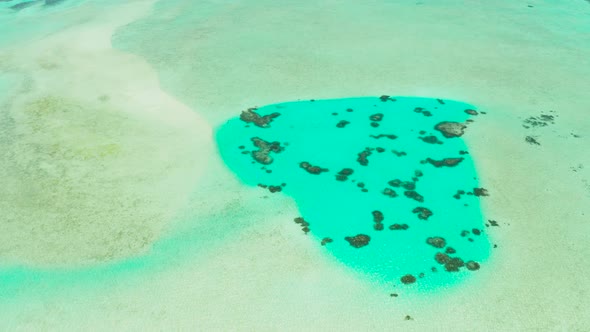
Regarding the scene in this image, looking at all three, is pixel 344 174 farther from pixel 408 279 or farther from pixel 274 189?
pixel 408 279

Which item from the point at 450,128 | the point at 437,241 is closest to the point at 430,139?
the point at 450,128

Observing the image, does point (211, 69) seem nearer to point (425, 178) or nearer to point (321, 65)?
point (321, 65)

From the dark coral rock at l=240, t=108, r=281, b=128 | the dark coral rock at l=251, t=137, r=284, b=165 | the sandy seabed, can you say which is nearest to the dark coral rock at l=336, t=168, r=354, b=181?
the sandy seabed

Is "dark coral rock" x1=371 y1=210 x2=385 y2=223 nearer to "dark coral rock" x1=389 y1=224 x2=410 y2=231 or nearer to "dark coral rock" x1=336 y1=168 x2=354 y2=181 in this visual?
"dark coral rock" x1=389 y1=224 x2=410 y2=231

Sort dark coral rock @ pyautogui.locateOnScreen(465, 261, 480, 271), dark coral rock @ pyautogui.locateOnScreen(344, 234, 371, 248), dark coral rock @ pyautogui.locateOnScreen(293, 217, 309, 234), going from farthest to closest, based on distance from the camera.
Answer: dark coral rock @ pyautogui.locateOnScreen(293, 217, 309, 234) → dark coral rock @ pyautogui.locateOnScreen(344, 234, 371, 248) → dark coral rock @ pyautogui.locateOnScreen(465, 261, 480, 271)

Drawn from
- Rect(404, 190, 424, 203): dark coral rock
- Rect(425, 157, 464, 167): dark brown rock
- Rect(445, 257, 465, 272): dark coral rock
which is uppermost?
Rect(425, 157, 464, 167): dark brown rock

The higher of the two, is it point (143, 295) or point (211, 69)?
point (211, 69)

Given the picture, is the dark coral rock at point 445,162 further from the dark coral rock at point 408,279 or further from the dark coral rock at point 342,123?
the dark coral rock at point 408,279

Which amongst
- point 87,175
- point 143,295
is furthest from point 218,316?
point 87,175

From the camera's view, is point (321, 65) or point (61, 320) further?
point (321, 65)
